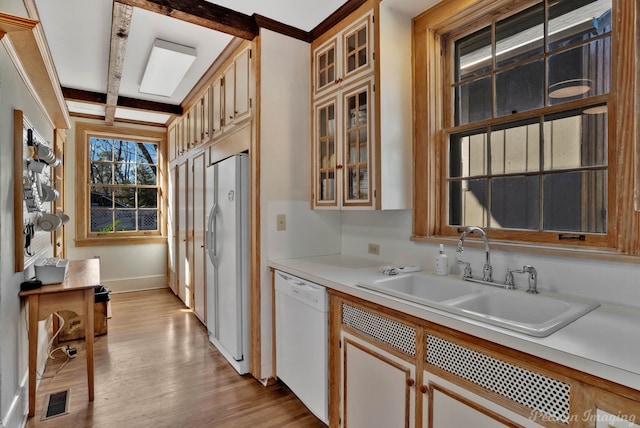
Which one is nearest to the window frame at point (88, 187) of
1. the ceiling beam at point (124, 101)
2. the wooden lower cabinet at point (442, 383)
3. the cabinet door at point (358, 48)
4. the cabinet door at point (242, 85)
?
the ceiling beam at point (124, 101)

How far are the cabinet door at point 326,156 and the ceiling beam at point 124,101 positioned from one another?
2869 millimetres

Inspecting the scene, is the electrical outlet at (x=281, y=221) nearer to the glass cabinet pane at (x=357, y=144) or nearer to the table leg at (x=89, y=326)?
the glass cabinet pane at (x=357, y=144)

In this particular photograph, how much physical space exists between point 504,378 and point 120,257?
547 cm

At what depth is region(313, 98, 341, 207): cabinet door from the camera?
2.39m

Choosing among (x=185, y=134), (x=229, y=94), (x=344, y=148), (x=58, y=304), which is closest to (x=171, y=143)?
(x=185, y=134)

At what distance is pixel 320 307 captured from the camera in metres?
1.96

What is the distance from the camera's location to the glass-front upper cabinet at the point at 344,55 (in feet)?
6.96

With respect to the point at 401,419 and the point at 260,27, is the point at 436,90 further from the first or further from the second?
the point at 401,419

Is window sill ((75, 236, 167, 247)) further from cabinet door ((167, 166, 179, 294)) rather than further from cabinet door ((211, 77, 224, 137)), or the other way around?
cabinet door ((211, 77, 224, 137))

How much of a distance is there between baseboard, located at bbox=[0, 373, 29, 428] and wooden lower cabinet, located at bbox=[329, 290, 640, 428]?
5.65 ft

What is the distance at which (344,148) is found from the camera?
230 centimetres

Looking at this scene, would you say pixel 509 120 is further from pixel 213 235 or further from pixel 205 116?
pixel 205 116

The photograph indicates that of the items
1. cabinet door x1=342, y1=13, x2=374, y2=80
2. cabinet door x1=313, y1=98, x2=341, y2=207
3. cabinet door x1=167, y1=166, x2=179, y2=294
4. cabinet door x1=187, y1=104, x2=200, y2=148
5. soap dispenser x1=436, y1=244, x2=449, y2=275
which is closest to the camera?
soap dispenser x1=436, y1=244, x2=449, y2=275

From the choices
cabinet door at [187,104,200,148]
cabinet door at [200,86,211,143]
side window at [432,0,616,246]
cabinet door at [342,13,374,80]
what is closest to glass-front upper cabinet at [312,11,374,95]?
cabinet door at [342,13,374,80]
